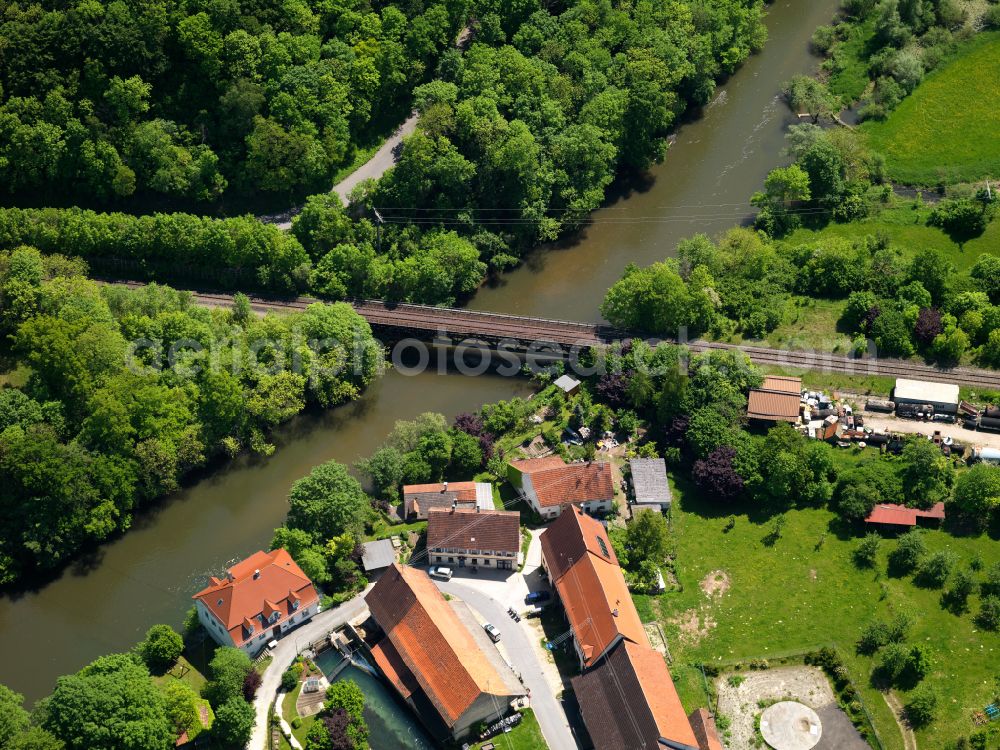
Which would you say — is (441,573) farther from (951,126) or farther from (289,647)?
(951,126)

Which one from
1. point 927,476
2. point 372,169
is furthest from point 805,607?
point 372,169

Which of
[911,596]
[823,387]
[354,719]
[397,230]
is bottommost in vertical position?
[354,719]

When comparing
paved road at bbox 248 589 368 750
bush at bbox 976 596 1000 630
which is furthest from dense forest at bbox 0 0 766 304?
bush at bbox 976 596 1000 630

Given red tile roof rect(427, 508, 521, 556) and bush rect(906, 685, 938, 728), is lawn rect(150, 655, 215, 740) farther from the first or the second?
bush rect(906, 685, 938, 728)

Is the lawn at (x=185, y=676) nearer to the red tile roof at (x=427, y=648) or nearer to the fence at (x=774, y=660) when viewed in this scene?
the red tile roof at (x=427, y=648)

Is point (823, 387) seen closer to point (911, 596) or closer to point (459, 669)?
point (911, 596)

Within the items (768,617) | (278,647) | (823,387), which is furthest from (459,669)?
(823,387)
